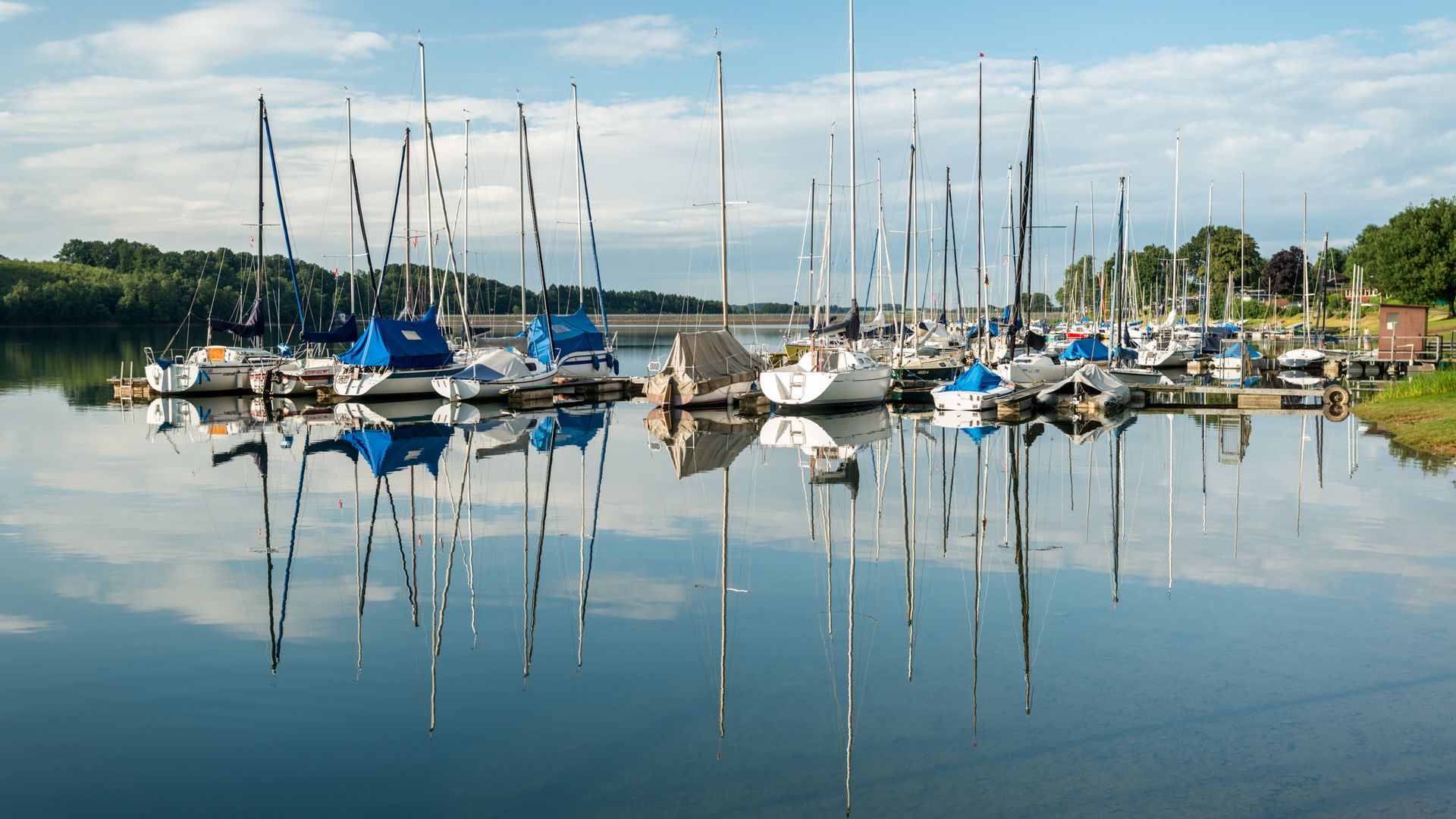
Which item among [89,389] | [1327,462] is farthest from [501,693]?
[89,389]

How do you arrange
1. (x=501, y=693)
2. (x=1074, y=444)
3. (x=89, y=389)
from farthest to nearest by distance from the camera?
(x=89, y=389)
(x=1074, y=444)
(x=501, y=693)

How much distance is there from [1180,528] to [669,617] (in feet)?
31.2

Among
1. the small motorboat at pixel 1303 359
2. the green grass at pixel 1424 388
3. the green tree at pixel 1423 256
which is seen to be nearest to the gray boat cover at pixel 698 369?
the green grass at pixel 1424 388

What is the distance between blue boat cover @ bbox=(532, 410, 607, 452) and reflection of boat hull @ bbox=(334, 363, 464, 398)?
23.6ft

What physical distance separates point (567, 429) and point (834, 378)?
927 cm

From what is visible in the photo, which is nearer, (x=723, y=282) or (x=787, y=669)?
(x=787, y=669)

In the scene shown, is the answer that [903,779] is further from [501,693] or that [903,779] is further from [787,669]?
[501,693]

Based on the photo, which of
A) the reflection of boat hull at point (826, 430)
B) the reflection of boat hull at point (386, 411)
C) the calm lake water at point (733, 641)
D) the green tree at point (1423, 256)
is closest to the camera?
the calm lake water at point (733, 641)

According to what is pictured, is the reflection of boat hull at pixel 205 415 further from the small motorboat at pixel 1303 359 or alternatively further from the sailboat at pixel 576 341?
the small motorboat at pixel 1303 359

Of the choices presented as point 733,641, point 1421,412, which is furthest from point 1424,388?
point 733,641

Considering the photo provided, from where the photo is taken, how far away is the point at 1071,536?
18359 mm

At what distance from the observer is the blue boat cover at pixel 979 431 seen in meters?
33.1

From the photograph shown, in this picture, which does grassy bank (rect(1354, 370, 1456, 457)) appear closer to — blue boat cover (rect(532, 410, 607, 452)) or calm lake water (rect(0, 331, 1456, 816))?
calm lake water (rect(0, 331, 1456, 816))

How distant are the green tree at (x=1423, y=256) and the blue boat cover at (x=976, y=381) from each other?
5924 cm
